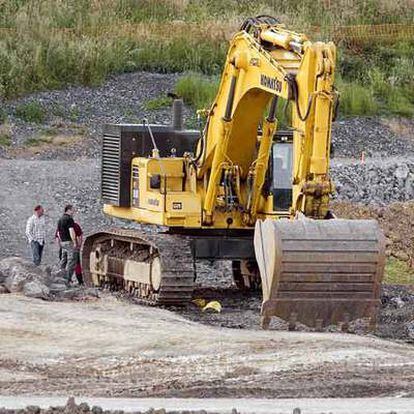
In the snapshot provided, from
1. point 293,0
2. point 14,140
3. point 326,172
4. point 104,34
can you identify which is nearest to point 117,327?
point 326,172

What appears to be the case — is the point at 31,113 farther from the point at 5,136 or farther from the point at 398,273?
the point at 398,273

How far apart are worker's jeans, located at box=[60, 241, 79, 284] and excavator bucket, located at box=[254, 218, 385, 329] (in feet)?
21.7

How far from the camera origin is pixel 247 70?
19.3 meters

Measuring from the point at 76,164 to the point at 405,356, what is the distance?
63.9 feet

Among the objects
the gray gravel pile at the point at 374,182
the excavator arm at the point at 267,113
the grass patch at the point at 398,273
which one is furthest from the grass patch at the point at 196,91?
the excavator arm at the point at 267,113

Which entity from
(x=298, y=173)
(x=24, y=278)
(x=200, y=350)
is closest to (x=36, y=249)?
(x=24, y=278)

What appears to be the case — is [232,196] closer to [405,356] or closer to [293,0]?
[405,356]

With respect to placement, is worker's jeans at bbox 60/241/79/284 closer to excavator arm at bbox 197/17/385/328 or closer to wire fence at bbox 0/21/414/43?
excavator arm at bbox 197/17/385/328

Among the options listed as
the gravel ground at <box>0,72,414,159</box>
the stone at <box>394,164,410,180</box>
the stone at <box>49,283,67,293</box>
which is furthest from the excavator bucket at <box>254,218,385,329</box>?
the gravel ground at <box>0,72,414,159</box>

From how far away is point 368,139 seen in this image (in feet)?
130

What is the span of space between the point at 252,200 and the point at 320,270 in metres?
4.20

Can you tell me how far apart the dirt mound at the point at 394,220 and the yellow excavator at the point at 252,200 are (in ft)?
12.8

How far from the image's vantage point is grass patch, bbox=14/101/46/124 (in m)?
37.3

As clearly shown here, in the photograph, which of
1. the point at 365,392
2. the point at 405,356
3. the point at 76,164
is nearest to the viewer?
the point at 365,392
